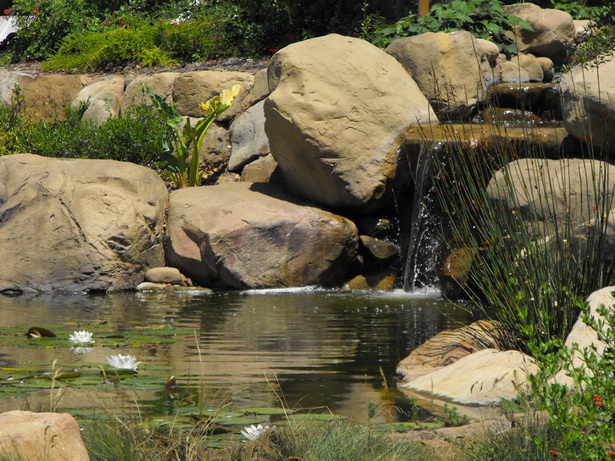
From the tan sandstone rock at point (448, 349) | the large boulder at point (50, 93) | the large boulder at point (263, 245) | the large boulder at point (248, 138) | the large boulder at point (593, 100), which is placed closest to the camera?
the tan sandstone rock at point (448, 349)

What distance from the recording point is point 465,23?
13.6 meters

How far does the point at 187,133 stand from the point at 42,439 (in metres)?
9.42

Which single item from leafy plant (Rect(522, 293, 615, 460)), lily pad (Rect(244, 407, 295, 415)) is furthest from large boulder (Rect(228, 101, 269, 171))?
leafy plant (Rect(522, 293, 615, 460))

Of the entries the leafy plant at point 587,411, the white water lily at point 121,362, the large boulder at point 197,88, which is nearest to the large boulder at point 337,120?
the large boulder at point 197,88

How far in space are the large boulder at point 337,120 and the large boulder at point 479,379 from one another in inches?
210

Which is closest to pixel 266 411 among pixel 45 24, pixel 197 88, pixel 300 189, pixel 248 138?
pixel 300 189

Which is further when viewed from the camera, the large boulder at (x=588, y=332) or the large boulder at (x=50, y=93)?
the large boulder at (x=50, y=93)

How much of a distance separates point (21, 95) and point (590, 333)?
38.4 feet

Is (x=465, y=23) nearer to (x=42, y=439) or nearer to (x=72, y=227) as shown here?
(x=72, y=227)

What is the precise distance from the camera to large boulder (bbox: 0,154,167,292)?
996 cm

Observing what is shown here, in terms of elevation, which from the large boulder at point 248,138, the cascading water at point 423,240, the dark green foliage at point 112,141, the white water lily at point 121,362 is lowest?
the cascading water at point 423,240

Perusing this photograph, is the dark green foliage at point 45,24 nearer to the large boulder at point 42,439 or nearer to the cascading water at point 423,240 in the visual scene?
the cascading water at point 423,240

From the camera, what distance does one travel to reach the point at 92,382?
4820mm

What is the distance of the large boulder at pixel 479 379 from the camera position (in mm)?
4727
